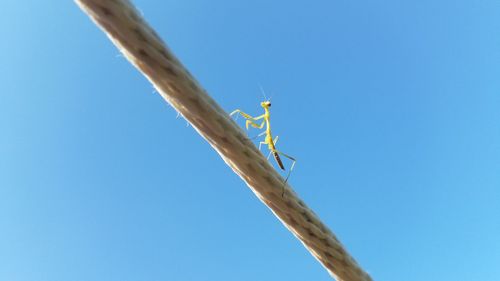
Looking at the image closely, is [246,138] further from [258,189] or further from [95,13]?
[95,13]

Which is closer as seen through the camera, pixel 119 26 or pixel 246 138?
pixel 119 26

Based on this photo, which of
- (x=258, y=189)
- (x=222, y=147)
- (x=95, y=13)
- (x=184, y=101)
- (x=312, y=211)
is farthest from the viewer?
(x=312, y=211)

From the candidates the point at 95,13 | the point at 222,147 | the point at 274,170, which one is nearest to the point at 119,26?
the point at 95,13

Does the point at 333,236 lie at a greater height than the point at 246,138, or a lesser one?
lesser

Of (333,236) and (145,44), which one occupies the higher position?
(145,44)

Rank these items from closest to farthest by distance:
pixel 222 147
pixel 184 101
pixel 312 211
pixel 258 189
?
1. pixel 184 101
2. pixel 222 147
3. pixel 258 189
4. pixel 312 211

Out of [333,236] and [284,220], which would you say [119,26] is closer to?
[284,220]
